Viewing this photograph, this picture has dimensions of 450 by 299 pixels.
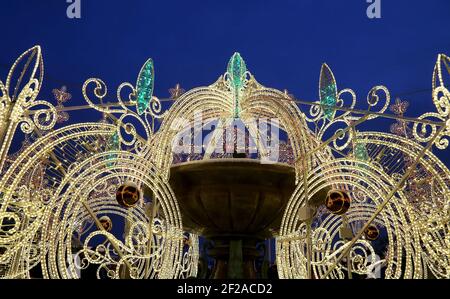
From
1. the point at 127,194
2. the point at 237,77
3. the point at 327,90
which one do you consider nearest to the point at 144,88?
the point at 237,77

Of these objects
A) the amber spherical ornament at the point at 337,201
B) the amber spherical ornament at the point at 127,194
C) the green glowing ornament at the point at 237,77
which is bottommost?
the amber spherical ornament at the point at 337,201

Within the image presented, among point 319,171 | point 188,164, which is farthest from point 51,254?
point 319,171

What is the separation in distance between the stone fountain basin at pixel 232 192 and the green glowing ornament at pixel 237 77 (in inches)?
56.0

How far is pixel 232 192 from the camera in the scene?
6.32 m

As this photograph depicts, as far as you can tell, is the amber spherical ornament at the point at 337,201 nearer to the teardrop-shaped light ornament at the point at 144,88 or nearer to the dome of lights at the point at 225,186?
the dome of lights at the point at 225,186

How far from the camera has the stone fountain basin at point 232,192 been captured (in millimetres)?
6238

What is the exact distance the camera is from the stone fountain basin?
20.5 ft

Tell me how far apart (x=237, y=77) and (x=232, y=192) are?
196 centimetres

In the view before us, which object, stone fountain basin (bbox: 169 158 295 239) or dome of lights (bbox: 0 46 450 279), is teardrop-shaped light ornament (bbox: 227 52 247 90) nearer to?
dome of lights (bbox: 0 46 450 279)

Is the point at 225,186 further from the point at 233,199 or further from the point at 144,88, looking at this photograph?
the point at 144,88

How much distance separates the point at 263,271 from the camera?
7191mm

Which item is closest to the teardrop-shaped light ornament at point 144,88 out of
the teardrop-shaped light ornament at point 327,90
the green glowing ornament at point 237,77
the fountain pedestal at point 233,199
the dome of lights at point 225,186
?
the dome of lights at point 225,186
